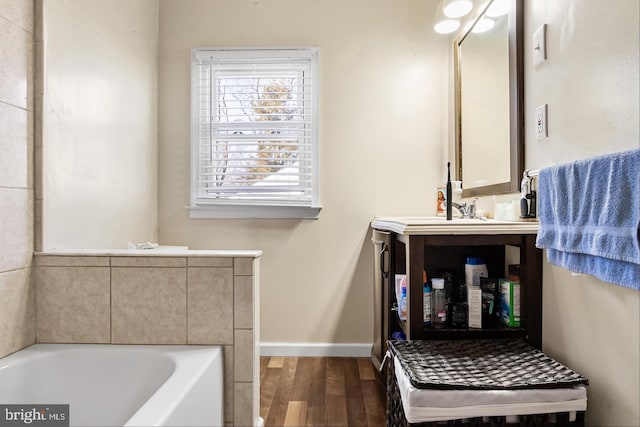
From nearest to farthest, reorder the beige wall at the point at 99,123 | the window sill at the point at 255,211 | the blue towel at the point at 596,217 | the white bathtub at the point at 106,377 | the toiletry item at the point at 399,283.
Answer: the blue towel at the point at 596,217, the white bathtub at the point at 106,377, the beige wall at the point at 99,123, the toiletry item at the point at 399,283, the window sill at the point at 255,211

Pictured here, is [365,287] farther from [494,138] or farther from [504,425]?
[504,425]

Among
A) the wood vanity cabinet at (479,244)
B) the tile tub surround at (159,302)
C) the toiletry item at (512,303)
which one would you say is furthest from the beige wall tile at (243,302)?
the toiletry item at (512,303)

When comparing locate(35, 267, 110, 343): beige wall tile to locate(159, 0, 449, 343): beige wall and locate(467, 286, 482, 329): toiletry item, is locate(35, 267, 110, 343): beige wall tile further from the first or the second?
locate(467, 286, 482, 329): toiletry item

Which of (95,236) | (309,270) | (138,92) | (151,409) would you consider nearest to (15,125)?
(95,236)

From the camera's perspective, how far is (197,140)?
2549 millimetres

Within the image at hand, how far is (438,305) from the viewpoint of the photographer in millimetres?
1533

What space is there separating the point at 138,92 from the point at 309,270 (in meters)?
1.54

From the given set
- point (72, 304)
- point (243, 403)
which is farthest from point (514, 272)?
point (72, 304)

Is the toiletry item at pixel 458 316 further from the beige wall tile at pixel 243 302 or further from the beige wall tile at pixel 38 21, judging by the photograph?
the beige wall tile at pixel 38 21

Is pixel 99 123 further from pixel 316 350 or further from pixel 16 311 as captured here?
pixel 316 350

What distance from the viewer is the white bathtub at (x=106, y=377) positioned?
126 cm

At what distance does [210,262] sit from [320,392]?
102cm

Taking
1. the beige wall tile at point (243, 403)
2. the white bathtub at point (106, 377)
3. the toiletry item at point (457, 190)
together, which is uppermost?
the toiletry item at point (457, 190)

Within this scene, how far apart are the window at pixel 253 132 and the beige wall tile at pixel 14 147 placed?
3.69 feet
